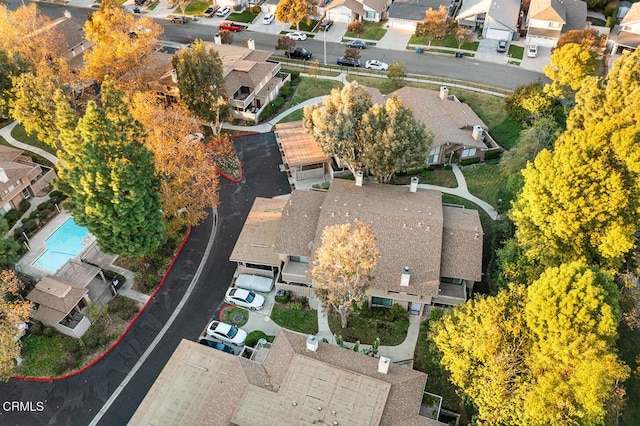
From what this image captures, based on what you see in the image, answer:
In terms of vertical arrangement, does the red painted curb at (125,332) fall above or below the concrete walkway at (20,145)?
below

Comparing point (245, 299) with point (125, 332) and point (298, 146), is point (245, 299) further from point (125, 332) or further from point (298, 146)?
point (298, 146)

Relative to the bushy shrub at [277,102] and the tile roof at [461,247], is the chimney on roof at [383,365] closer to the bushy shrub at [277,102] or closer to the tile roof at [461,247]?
the tile roof at [461,247]

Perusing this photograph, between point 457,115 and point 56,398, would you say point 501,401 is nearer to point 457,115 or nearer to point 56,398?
point 56,398

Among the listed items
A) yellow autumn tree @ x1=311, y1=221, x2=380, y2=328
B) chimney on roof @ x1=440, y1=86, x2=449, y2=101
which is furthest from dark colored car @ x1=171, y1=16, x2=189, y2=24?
yellow autumn tree @ x1=311, y1=221, x2=380, y2=328

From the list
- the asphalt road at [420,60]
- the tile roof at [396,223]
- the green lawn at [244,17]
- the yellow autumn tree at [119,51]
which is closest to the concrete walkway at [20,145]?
the yellow autumn tree at [119,51]

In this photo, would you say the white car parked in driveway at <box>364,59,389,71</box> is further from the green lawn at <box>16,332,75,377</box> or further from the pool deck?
the green lawn at <box>16,332,75,377</box>
